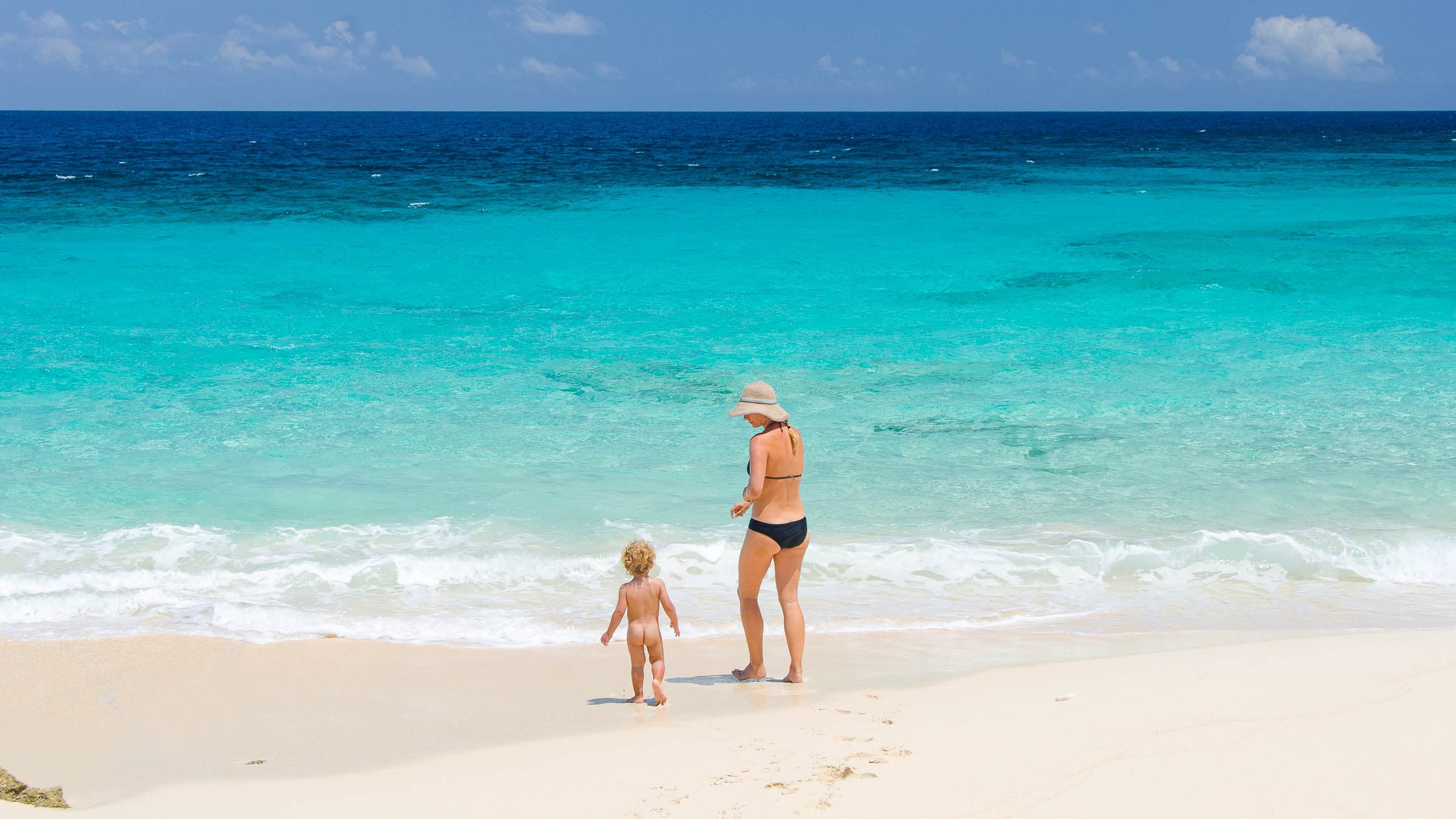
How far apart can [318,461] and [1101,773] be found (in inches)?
268

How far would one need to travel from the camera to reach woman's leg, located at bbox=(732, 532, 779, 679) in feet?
16.8

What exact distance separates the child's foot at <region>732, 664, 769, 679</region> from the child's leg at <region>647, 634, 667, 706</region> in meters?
0.41

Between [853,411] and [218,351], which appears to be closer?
[853,411]

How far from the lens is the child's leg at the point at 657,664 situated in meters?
4.88

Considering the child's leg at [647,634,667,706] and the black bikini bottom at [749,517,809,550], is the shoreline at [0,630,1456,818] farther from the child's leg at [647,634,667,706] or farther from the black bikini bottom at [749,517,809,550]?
the black bikini bottom at [749,517,809,550]

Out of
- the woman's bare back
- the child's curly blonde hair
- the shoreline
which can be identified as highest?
the woman's bare back

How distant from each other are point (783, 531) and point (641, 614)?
734 mm

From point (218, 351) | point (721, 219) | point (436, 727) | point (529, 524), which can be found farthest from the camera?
point (721, 219)

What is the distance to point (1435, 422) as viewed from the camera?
32.3ft

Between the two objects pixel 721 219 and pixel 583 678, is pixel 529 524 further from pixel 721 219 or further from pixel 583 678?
pixel 721 219

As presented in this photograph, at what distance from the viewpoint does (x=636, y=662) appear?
4.97 metres

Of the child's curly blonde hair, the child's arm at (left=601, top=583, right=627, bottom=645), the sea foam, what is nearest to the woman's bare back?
the child's curly blonde hair

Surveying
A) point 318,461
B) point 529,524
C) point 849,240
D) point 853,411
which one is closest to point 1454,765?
point 529,524

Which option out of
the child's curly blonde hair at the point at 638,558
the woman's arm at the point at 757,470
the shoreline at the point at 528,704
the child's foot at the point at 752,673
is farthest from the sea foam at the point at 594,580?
the woman's arm at the point at 757,470
